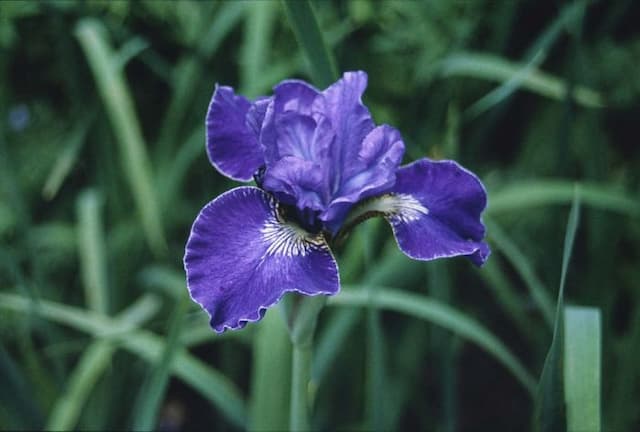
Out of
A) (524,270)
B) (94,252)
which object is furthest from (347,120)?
(94,252)

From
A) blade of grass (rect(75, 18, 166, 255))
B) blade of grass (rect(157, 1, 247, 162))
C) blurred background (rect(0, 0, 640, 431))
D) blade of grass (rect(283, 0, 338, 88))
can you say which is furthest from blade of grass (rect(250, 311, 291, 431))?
blade of grass (rect(157, 1, 247, 162))

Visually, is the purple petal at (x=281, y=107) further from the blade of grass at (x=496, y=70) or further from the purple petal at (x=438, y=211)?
the blade of grass at (x=496, y=70)

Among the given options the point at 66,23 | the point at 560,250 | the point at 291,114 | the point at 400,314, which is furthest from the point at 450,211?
the point at 66,23

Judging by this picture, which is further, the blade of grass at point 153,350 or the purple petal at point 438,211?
the blade of grass at point 153,350

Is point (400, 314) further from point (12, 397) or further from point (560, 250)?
point (12, 397)

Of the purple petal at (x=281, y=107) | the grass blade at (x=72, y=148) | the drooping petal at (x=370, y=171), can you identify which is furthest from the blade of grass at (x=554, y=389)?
the grass blade at (x=72, y=148)

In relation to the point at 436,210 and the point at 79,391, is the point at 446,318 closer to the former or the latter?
the point at 436,210
